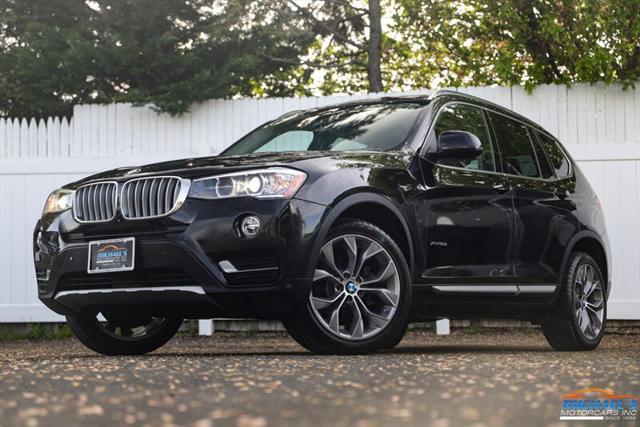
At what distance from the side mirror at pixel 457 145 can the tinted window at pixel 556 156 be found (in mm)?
1661

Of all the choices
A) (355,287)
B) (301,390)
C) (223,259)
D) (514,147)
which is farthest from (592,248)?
(301,390)

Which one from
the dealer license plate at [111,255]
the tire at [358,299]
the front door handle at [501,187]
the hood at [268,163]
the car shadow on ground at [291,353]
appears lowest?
the car shadow on ground at [291,353]

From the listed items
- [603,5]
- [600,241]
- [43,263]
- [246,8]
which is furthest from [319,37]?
[43,263]

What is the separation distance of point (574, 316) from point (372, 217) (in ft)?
7.30

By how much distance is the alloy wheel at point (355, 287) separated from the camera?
6.16m

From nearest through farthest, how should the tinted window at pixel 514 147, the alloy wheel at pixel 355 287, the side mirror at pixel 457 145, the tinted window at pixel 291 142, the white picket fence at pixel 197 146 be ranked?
the alloy wheel at pixel 355 287, the side mirror at pixel 457 145, the tinted window at pixel 291 142, the tinted window at pixel 514 147, the white picket fence at pixel 197 146

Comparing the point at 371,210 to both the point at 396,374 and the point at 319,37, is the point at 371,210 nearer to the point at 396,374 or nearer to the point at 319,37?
the point at 396,374

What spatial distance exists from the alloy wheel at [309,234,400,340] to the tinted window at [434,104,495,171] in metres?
1.10

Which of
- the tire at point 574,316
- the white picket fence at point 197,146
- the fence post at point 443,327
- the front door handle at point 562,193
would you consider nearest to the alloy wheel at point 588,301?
the tire at point 574,316

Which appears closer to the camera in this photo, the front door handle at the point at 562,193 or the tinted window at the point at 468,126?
the tinted window at the point at 468,126

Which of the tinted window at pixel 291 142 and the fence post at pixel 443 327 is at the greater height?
the tinted window at pixel 291 142

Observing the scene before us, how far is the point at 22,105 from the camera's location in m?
15.7

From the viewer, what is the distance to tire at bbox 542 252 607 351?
8.02m

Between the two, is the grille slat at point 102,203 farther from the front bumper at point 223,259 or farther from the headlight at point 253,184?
the headlight at point 253,184
